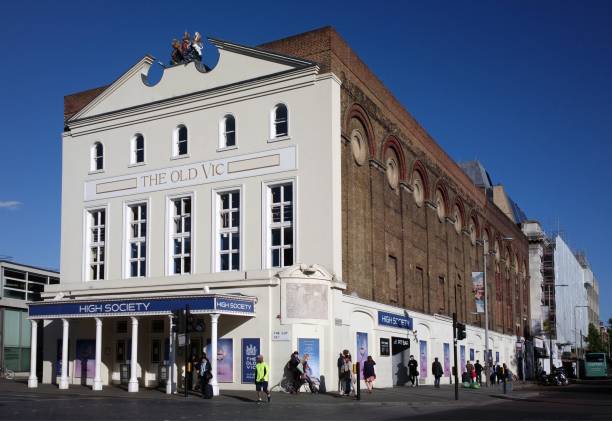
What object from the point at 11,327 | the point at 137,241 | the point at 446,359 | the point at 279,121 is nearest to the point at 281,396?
the point at 279,121

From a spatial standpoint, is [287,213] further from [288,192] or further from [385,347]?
[385,347]

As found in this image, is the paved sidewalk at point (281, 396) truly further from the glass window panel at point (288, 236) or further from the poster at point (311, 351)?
the glass window panel at point (288, 236)

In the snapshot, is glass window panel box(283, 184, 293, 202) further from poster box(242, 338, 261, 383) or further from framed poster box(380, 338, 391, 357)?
framed poster box(380, 338, 391, 357)

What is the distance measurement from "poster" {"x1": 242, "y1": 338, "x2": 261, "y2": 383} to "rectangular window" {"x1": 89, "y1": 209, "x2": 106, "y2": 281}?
10.3 metres

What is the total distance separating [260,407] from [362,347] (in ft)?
38.3

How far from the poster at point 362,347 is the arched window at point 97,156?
614 inches

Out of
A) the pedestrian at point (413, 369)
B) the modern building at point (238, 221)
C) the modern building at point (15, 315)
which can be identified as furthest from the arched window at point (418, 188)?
the modern building at point (15, 315)

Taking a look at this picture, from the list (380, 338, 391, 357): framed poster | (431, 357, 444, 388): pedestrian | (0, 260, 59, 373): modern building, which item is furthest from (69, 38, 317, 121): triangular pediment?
(431, 357, 444, 388): pedestrian

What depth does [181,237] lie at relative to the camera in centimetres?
3525

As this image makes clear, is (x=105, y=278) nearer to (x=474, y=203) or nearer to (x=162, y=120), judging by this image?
(x=162, y=120)

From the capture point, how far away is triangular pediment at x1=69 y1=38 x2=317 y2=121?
111ft

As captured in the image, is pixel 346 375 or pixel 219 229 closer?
pixel 346 375

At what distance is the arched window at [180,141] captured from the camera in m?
36.1

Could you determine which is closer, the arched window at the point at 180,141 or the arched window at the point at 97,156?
the arched window at the point at 180,141
